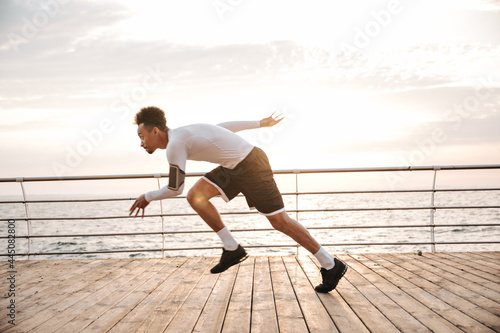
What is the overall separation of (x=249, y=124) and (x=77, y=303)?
5.61 ft

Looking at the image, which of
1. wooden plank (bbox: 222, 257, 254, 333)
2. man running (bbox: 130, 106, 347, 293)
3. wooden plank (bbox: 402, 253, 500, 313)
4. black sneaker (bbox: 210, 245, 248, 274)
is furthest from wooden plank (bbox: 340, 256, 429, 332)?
black sneaker (bbox: 210, 245, 248, 274)

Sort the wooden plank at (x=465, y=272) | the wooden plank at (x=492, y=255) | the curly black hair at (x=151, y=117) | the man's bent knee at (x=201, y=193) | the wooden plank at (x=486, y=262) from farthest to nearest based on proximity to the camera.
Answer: the wooden plank at (x=492, y=255)
the wooden plank at (x=486, y=262)
the wooden plank at (x=465, y=272)
the man's bent knee at (x=201, y=193)
the curly black hair at (x=151, y=117)

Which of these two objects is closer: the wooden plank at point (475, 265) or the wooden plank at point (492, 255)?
the wooden plank at point (475, 265)

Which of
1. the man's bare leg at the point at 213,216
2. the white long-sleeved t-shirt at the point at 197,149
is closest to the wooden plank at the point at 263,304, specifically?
the man's bare leg at the point at 213,216

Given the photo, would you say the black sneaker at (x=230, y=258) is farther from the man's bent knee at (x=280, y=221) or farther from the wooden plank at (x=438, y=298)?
the wooden plank at (x=438, y=298)

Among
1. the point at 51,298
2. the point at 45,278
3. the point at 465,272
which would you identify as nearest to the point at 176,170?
the point at 51,298

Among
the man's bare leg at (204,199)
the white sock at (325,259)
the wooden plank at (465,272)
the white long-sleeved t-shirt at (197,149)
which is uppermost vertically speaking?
the white long-sleeved t-shirt at (197,149)

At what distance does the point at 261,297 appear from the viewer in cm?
280

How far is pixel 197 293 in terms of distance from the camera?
298 cm

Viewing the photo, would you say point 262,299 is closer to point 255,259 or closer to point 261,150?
point 261,150

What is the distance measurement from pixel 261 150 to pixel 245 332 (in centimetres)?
125

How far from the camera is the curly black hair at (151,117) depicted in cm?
273

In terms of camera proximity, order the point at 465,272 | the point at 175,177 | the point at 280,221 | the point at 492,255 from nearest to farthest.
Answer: the point at 175,177
the point at 280,221
the point at 465,272
the point at 492,255

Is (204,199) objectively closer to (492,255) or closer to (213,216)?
(213,216)
